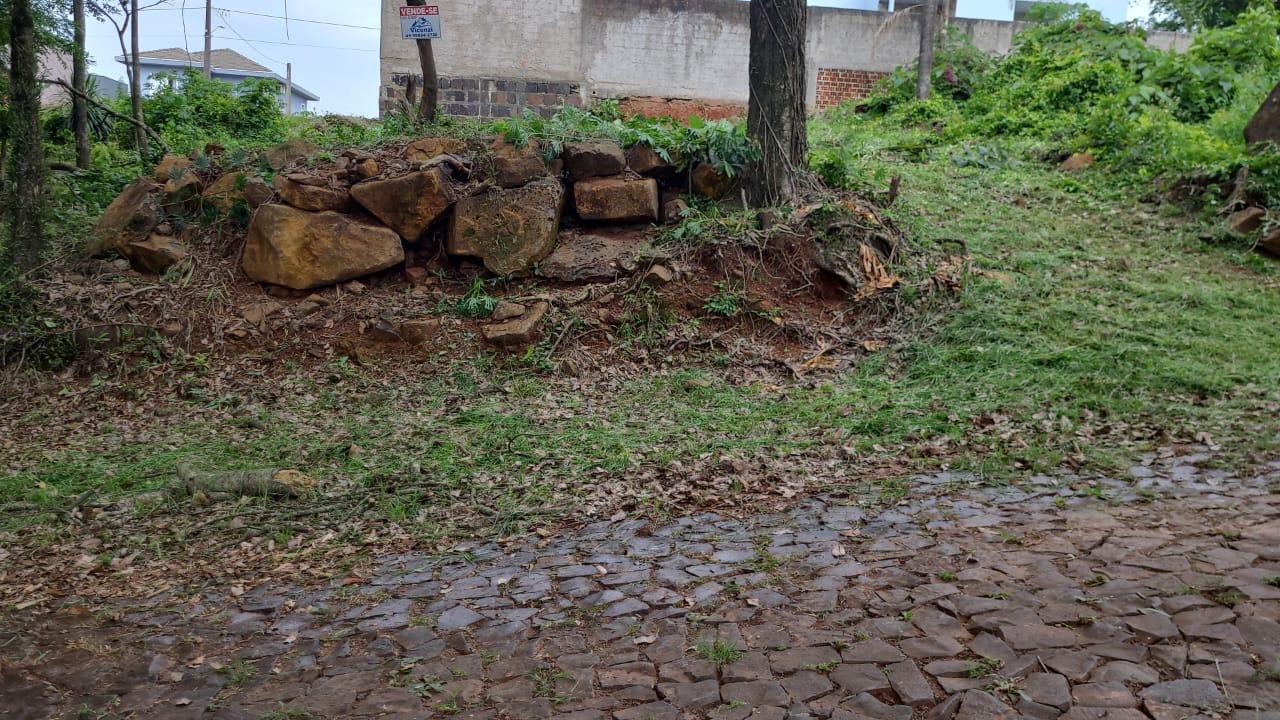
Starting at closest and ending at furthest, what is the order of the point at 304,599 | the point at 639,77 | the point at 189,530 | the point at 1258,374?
the point at 304,599 → the point at 189,530 → the point at 1258,374 → the point at 639,77

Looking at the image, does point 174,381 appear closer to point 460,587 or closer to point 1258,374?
point 460,587

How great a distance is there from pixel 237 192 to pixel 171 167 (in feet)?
2.95

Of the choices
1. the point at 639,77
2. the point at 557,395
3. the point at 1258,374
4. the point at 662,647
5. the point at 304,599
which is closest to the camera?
the point at 662,647

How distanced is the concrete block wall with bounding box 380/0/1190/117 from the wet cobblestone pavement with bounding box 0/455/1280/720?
11.0 meters

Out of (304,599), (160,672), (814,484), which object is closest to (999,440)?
(814,484)

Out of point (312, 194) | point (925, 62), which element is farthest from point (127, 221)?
point (925, 62)

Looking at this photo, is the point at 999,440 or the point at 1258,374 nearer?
the point at 999,440

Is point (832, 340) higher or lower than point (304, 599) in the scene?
higher

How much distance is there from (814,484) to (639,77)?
35.8ft

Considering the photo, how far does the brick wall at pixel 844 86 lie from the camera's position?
1533cm

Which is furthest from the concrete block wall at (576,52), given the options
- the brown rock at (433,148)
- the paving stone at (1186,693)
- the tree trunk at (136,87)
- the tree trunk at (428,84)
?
the paving stone at (1186,693)

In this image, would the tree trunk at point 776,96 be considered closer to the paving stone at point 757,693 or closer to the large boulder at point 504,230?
the large boulder at point 504,230

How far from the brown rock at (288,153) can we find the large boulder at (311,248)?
0.78 m

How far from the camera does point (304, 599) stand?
385 centimetres
